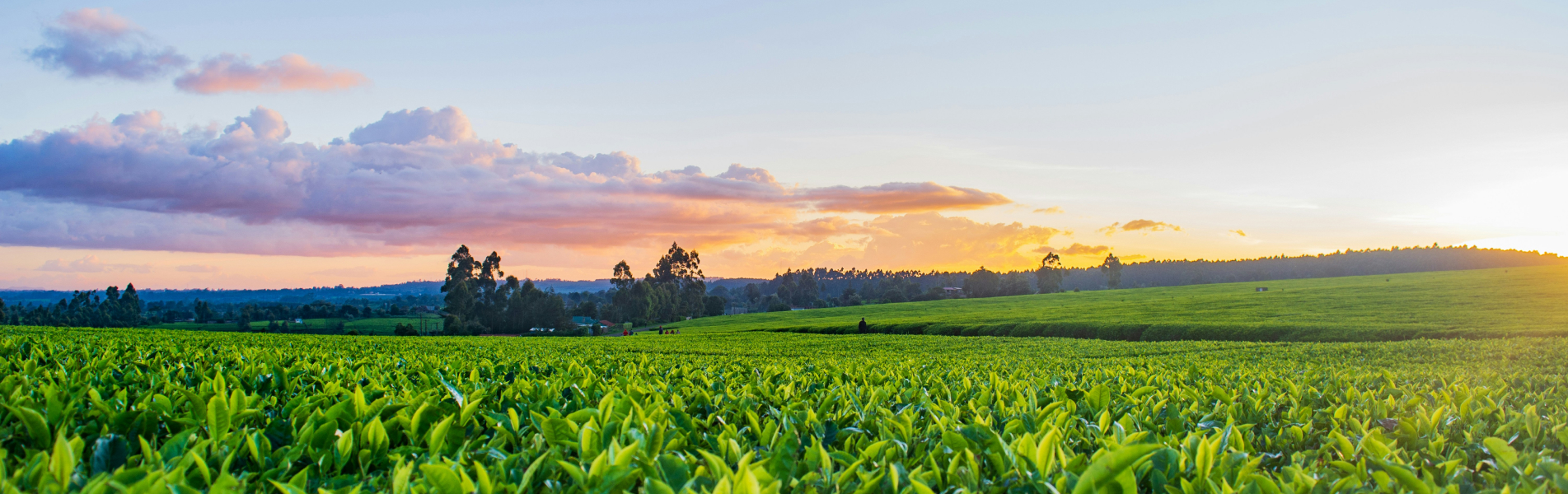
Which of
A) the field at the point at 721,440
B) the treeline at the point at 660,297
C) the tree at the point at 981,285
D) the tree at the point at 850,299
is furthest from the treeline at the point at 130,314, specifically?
the tree at the point at 981,285

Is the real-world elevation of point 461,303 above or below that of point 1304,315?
above

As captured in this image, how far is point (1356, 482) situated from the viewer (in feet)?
6.69

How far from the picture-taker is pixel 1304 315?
38344 millimetres

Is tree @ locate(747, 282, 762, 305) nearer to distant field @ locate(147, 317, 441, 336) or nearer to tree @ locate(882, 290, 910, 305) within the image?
tree @ locate(882, 290, 910, 305)

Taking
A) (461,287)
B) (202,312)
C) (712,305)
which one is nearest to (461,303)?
(461,287)

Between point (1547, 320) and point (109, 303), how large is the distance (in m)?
116

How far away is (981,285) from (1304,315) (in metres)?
77.1

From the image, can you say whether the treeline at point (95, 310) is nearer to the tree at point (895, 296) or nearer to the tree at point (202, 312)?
the tree at point (202, 312)

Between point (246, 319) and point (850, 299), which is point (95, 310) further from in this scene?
point (850, 299)

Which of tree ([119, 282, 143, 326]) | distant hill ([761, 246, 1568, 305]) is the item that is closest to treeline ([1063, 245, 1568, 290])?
distant hill ([761, 246, 1568, 305])

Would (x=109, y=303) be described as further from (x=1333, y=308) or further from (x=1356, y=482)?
(x=1333, y=308)

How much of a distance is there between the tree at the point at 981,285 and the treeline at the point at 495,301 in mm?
64187

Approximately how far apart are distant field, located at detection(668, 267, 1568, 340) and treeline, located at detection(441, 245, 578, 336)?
26586mm

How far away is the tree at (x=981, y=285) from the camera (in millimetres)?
114375
